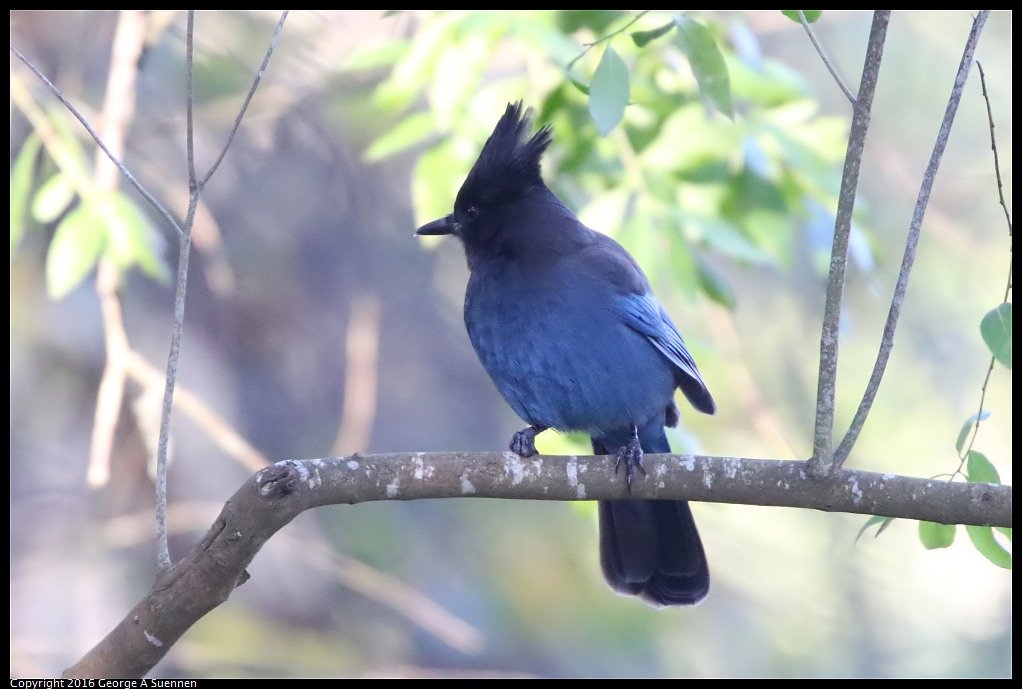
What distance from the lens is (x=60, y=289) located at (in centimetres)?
351

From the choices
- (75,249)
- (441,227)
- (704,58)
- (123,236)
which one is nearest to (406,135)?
(441,227)

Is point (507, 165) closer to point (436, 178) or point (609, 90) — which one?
point (436, 178)

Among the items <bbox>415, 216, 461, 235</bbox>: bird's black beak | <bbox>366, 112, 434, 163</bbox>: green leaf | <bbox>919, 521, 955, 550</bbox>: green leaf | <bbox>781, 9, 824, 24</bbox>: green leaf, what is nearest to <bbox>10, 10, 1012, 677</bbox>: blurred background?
<bbox>366, 112, 434, 163</bbox>: green leaf

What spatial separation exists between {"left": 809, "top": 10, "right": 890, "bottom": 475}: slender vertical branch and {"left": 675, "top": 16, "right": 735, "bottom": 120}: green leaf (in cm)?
47

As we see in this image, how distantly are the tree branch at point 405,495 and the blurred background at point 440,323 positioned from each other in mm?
1101

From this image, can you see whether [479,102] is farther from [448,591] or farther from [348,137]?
[448,591]

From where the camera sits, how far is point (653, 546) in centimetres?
347

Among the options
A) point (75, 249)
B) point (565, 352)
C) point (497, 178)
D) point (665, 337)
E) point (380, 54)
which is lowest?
point (565, 352)

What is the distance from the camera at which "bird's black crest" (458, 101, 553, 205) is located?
141 inches

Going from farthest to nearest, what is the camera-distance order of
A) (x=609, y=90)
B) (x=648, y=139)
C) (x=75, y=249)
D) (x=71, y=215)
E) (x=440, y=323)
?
(x=440, y=323)
(x=648, y=139)
(x=71, y=215)
(x=75, y=249)
(x=609, y=90)

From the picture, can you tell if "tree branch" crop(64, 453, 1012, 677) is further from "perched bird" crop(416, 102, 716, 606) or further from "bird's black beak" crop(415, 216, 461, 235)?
"bird's black beak" crop(415, 216, 461, 235)

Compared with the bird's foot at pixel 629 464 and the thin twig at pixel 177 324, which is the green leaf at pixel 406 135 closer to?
the thin twig at pixel 177 324

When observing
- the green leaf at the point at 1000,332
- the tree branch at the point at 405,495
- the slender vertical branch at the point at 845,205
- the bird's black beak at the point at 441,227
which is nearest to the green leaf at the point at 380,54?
the bird's black beak at the point at 441,227

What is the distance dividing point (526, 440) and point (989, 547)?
1475mm
